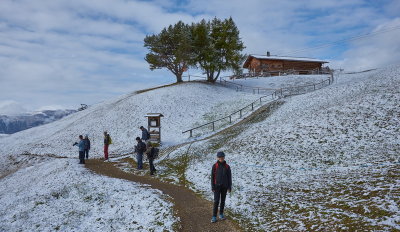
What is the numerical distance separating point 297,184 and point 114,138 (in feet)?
79.7

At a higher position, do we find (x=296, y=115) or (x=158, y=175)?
(x=296, y=115)

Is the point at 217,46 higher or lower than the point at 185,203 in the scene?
higher

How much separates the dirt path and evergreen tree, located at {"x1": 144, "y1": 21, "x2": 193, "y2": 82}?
115 ft

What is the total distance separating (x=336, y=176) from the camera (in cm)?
1235

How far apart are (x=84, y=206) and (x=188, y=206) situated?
546 centimetres

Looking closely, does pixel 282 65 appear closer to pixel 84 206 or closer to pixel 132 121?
pixel 132 121

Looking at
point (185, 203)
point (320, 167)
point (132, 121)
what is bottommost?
point (185, 203)

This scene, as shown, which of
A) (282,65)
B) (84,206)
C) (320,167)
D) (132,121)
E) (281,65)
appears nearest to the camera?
(84,206)

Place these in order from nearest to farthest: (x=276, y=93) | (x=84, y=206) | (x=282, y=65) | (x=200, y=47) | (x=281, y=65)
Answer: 1. (x=84, y=206)
2. (x=276, y=93)
3. (x=200, y=47)
4. (x=282, y=65)
5. (x=281, y=65)

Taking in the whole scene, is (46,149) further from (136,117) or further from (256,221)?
(256,221)

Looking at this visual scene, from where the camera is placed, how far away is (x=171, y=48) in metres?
50.7

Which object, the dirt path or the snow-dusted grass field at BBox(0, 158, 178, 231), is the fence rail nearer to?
the dirt path

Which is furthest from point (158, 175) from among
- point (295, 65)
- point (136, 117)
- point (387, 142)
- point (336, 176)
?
point (295, 65)

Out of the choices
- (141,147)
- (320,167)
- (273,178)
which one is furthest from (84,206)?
(320,167)
